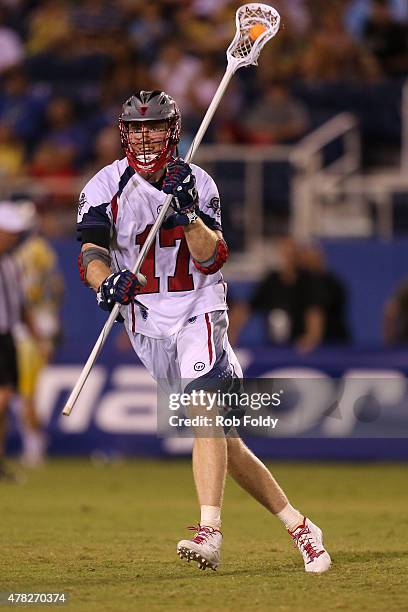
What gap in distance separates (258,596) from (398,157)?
36.8ft

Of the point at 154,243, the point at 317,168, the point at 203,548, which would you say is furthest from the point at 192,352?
the point at 317,168

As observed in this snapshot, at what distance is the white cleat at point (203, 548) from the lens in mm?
6414

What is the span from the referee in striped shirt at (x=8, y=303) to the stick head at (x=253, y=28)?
199 inches

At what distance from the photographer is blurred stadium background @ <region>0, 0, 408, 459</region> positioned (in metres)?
14.4

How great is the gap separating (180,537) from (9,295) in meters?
4.61

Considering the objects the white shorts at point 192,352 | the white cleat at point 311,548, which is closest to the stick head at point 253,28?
the white shorts at point 192,352

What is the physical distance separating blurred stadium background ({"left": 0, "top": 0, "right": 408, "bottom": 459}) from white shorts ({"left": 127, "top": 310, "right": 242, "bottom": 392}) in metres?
6.78

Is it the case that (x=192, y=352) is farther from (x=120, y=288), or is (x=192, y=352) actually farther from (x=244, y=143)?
(x=244, y=143)

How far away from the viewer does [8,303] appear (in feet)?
40.9

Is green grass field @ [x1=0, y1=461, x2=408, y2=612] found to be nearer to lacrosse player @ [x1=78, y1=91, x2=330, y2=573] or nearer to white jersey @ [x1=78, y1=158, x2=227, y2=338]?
lacrosse player @ [x1=78, y1=91, x2=330, y2=573]

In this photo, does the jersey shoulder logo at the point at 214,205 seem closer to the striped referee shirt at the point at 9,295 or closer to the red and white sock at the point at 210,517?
the red and white sock at the point at 210,517

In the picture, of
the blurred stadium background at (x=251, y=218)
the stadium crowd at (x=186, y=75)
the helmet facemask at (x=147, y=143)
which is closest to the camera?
the helmet facemask at (x=147, y=143)

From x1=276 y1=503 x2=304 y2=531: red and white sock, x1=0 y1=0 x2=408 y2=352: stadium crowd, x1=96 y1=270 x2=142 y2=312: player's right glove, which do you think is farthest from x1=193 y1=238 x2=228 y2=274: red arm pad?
x1=0 y1=0 x2=408 y2=352: stadium crowd

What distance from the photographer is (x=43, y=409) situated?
1394 centimetres
